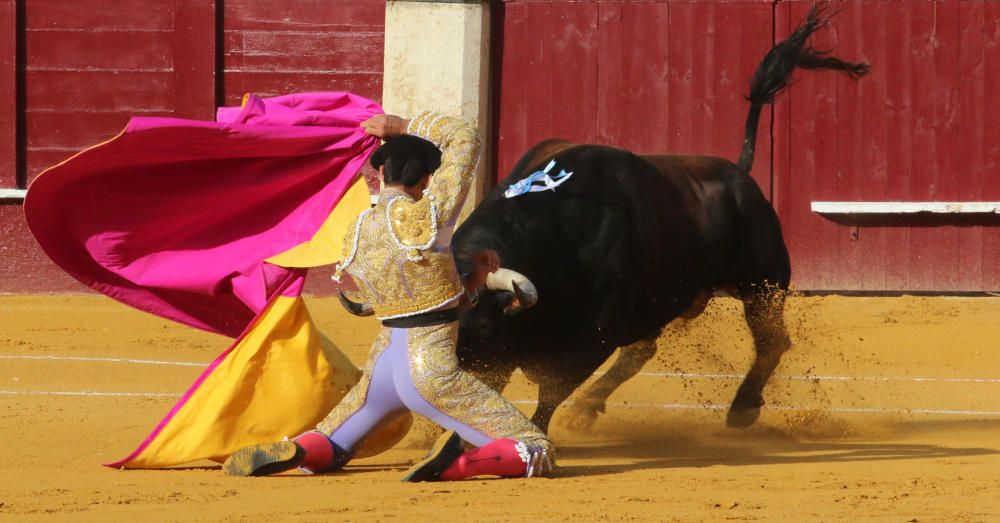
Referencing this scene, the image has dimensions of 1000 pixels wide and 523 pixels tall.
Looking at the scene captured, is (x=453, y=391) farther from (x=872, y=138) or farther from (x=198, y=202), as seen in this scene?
(x=872, y=138)

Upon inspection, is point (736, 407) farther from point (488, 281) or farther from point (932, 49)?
point (932, 49)

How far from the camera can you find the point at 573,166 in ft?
17.6

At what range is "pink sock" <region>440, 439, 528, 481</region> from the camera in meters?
4.11

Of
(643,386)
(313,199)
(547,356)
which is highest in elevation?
(313,199)

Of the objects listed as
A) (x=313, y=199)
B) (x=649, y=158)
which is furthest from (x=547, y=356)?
(x=649, y=158)

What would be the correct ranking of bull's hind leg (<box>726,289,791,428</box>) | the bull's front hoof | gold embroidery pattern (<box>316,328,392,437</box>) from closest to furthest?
1. gold embroidery pattern (<box>316,328,392,437</box>)
2. the bull's front hoof
3. bull's hind leg (<box>726,289,791,428</box>)

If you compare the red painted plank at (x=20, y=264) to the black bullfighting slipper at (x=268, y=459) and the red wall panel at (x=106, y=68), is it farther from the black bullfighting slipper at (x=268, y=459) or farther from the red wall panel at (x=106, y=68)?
the black bullfighting slipper at (x=268, y=459)

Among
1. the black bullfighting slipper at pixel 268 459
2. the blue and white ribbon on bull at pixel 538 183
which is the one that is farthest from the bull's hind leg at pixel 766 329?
the black bullfighting slipper at pixel 268 459

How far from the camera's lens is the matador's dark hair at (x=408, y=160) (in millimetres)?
4188

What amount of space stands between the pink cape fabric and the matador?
67 centimetres

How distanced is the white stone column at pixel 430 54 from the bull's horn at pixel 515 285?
4.97 m

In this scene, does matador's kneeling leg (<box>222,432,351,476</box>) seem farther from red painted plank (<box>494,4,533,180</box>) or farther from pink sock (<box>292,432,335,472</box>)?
red painted plank (<box>494,4,533,180</box>)

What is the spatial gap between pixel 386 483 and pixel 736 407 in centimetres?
200

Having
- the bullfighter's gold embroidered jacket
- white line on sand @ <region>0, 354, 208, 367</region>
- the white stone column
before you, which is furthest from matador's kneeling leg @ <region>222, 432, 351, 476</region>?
the white stone column
